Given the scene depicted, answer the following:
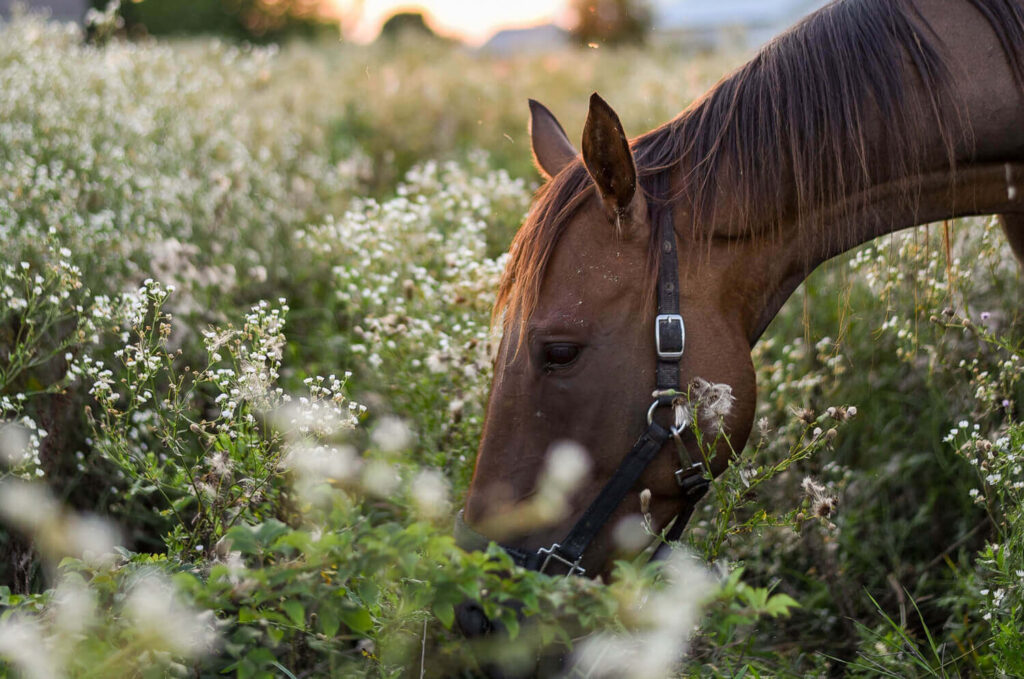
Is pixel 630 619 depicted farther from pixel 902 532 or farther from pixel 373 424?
pixel 902 532

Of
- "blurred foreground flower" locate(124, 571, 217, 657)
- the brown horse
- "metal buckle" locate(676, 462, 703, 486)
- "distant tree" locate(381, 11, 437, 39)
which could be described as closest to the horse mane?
the brown horse

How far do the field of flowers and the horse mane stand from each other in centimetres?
38

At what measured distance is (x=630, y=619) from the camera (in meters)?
1.38

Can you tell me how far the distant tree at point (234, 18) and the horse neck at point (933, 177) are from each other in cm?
1607

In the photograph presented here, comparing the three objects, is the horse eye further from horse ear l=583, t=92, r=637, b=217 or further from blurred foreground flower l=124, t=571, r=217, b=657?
blurred foreground flower l=124, t=571, r=217, b=657

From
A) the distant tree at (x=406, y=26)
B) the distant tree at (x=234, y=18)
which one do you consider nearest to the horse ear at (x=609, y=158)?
the distant tree at (x=406, y=26)

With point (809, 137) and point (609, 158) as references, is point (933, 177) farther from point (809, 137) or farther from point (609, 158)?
point (609, 158)

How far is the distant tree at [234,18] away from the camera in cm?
1664

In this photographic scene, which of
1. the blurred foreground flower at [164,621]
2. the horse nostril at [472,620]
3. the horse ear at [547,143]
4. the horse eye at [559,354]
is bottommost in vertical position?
the horse nostril at [472,620]

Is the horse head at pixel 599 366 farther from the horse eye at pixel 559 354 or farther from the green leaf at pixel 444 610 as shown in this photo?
the green leaf at pixel 444 610

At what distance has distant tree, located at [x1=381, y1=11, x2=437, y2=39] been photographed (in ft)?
39.0

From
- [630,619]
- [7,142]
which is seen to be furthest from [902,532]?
[7,142]

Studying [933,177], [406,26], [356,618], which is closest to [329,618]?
[356,618]

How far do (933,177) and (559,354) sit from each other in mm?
1190
